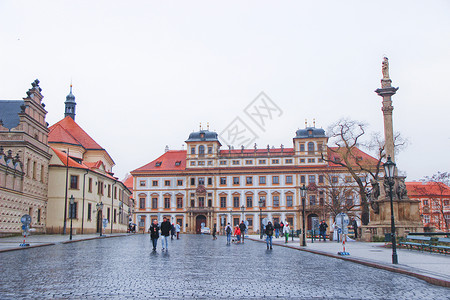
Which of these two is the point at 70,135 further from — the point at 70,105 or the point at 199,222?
the point at 199,222

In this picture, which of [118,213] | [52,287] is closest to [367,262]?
[52,287]

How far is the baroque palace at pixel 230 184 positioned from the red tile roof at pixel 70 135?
78.6ft

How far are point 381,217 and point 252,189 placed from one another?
203 feet

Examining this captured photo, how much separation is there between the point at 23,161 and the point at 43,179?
23.4ft

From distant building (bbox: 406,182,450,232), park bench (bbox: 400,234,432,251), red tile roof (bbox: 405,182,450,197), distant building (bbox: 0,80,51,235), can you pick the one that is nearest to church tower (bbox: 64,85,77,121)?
distant building (bbox: 0,80,51,235)

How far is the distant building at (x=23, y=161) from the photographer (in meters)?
38.5

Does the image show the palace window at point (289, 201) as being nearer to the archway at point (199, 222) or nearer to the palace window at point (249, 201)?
the palace window at point (249, 201)

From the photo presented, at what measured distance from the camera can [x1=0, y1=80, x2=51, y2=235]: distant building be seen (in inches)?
1517

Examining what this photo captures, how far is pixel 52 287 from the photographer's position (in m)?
10.0

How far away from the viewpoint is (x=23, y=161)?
42.1m

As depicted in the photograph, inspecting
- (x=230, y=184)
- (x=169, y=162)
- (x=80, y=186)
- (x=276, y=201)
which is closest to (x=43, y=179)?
(x=80, y=186)

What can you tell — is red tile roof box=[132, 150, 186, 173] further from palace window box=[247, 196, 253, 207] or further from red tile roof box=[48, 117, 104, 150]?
red tile roof box=[48, 117, 104, 150]

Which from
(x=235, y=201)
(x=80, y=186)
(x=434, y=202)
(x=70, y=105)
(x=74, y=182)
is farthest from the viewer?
(x=235, y=201)

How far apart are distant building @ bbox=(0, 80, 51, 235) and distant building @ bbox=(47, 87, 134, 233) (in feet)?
4.66
